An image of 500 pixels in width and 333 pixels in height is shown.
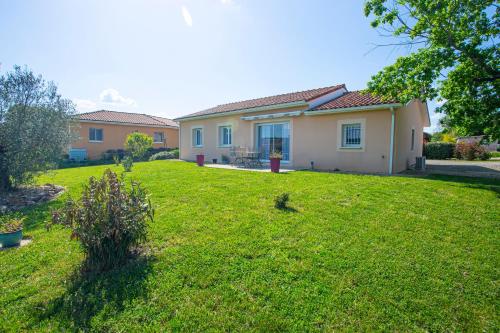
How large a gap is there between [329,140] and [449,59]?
5901 mm

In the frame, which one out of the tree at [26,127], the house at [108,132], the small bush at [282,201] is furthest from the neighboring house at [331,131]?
the house at [108,132]

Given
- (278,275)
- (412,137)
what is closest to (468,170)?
(412,137)

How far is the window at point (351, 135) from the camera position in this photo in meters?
13.0

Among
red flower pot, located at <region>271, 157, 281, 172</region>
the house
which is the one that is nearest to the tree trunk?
red flower pot, located at <region>271, 157, 281, 172</region>

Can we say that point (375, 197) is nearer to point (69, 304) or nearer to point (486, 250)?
point (486, 250)

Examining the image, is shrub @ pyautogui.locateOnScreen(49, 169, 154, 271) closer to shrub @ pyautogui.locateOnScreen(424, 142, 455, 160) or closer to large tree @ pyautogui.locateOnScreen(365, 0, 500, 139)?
large tree @ pyautogui.locateOnScreen(365, 0, 500, 139)

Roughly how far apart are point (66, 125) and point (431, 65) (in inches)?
575

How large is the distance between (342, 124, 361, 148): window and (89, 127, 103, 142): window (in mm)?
24127

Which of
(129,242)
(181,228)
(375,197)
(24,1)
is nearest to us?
(129,242)

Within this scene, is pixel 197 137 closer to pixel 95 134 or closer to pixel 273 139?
pixel 273 139

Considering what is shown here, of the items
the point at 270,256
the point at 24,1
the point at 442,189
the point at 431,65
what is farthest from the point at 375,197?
the point at 24,1

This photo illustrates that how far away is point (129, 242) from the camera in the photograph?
12.9ft

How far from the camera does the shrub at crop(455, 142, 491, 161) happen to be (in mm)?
23031

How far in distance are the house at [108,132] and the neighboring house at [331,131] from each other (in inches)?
500
